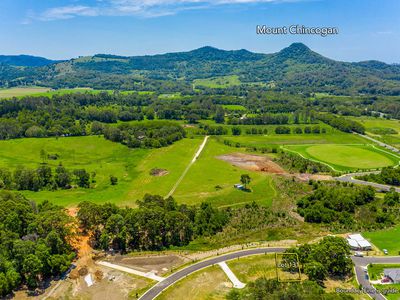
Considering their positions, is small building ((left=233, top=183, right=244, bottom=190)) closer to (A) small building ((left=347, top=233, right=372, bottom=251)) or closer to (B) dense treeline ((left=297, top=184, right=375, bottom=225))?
(B) dense treeline ((left=297, top=184, right=375, bottom=225))

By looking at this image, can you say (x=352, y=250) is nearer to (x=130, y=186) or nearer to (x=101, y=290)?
(x=101, y=290)

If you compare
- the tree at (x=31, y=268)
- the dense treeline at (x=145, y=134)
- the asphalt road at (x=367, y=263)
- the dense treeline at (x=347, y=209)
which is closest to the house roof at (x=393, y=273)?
the asphalt road at (x=367, y=263)

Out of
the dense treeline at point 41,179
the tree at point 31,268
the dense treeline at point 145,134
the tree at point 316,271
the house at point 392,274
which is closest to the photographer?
the tree at point 31,268

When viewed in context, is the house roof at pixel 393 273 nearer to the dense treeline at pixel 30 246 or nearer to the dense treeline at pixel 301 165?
the dense treeline at pixel 30 246

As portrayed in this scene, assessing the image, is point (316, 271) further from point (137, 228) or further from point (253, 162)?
point (253, 162)

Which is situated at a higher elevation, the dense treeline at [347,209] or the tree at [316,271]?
the tree at [316,271]

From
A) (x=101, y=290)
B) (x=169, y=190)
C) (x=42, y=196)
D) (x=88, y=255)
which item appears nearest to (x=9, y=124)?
(x=42, y=196)
